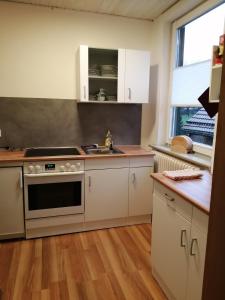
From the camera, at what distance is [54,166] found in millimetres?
2531

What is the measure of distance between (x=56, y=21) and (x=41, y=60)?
0.48 metres

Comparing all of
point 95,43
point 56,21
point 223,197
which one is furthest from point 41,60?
point 223,197

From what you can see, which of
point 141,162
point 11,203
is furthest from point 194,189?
point 11,203

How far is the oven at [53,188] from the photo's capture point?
2.49 meters

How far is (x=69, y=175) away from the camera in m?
2.59

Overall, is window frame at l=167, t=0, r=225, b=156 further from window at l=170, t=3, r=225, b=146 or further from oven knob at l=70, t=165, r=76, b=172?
oven knob at l=70, t=165, r=76, b=172

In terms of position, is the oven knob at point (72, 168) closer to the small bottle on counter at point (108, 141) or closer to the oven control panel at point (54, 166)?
the oven control panel at point (54, 166)

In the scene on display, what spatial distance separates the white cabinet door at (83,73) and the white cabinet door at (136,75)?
470 millimetres

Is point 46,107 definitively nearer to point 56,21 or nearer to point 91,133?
point 91,133

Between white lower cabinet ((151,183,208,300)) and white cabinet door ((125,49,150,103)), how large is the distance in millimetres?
1382

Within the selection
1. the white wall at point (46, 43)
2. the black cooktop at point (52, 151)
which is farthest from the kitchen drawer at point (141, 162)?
the white wall at point (46, 43)

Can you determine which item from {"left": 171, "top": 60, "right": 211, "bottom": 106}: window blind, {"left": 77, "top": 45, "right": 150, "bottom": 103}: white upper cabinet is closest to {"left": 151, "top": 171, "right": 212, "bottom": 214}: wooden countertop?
{"left": 171, "top": 60, "right": 211, "bottom": 106}: window blind

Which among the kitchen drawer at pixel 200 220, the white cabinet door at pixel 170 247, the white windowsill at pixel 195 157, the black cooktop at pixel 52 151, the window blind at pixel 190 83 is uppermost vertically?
the window blind at pixel 190 83

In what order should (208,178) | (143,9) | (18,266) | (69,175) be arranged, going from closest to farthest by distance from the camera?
(208,178), (18,266), (69,175), (143,9)
